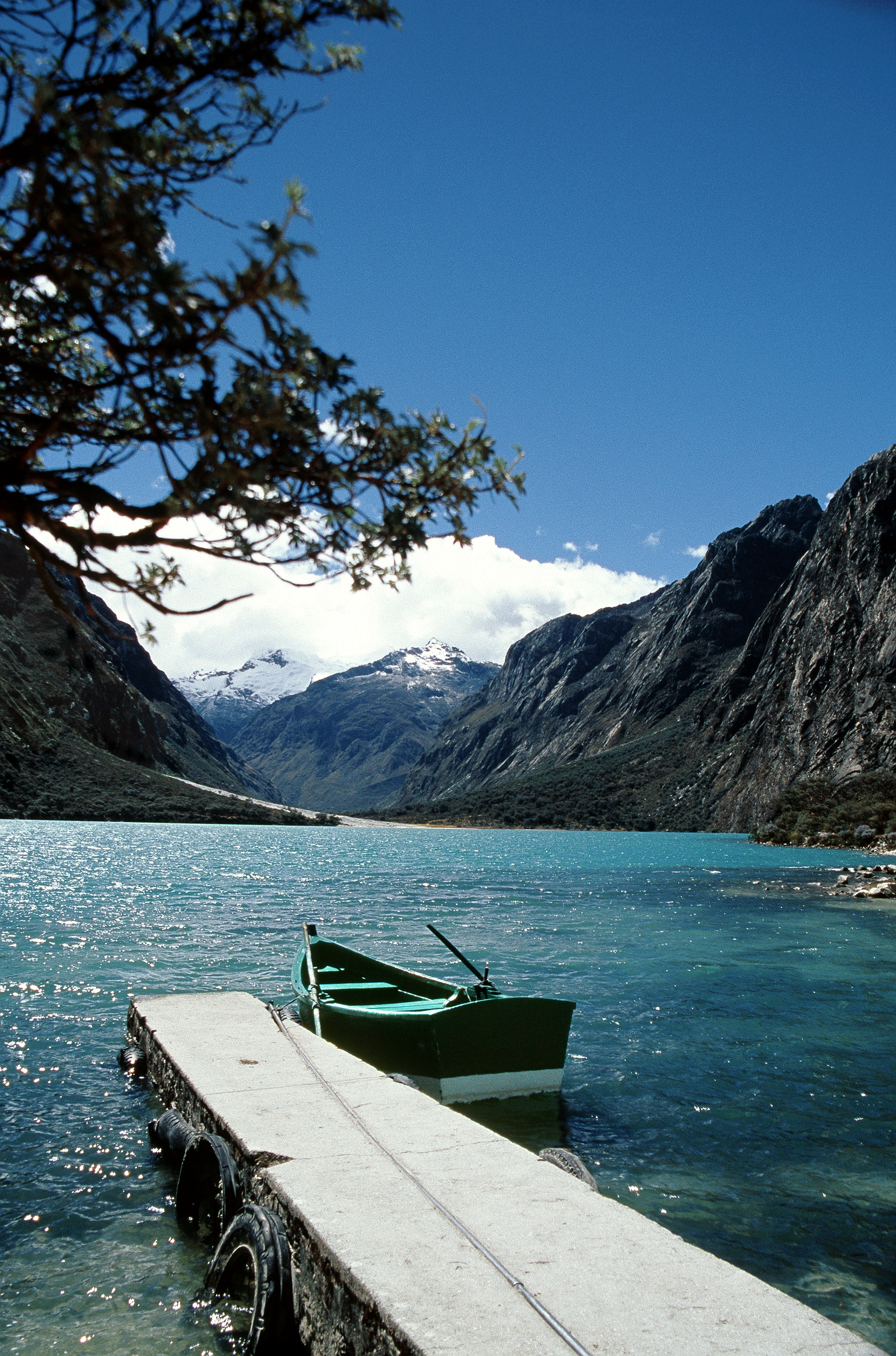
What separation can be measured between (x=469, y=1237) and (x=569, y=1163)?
311 centimetres

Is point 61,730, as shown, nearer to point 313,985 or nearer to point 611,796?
point 611,796

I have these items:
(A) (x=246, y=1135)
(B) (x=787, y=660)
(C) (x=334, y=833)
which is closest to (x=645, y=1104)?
(A) (x=246, y=1135)

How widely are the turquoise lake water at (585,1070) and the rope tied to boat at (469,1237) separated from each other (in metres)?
0.56

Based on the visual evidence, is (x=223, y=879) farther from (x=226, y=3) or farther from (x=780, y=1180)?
(x=226, y=3)

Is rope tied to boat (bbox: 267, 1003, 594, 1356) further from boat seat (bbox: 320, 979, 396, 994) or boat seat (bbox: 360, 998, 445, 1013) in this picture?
boat seat (bbox: 320, 979, 396, 994)

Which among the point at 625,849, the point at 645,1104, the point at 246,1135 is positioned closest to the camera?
the point at 246,1135

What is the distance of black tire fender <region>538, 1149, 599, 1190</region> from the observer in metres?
8.30

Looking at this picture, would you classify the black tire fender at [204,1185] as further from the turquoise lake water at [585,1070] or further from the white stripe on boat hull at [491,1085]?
the white stripe on boat hull at [491,1085]

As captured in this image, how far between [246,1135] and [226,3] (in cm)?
886

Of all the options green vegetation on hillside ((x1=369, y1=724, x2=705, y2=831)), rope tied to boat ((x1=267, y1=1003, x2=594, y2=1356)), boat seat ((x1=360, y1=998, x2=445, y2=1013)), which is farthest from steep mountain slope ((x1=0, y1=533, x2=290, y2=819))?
rope tied to boat ((x1=267, y1=1003, x2=594, y2=1356))

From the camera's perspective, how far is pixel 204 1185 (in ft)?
27.8

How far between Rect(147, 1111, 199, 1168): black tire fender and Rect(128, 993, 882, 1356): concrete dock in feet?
1.21

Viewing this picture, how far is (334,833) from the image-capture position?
153m

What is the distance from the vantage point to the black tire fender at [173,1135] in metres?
9.39
